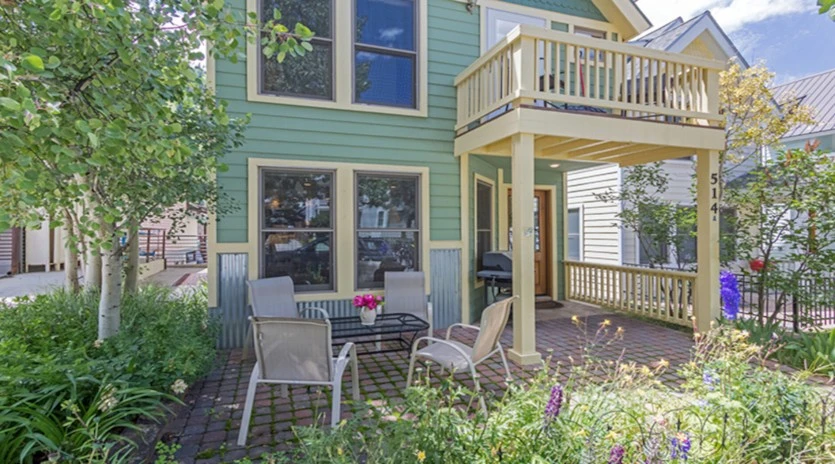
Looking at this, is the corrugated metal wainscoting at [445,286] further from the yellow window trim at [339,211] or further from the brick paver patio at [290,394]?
the yellow window trim at [339,211]

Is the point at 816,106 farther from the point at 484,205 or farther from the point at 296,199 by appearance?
the point at 296,199

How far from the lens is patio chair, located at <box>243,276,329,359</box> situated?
4.57 metres

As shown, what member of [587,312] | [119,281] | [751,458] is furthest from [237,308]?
[587,312]

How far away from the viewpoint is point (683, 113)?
5020 millimetres

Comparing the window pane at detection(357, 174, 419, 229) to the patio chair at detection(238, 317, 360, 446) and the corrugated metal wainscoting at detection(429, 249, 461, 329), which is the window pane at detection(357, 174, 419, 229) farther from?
the patio chair at detection(238, 317, 360, 446)

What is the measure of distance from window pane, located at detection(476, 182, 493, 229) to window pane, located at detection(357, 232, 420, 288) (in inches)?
51.0

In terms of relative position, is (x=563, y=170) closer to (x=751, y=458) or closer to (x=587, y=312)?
(x=587, y=312)

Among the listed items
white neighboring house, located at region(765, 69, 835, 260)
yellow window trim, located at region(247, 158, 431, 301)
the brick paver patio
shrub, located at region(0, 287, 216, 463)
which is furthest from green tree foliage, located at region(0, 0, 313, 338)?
white neighboring house, located at region(765, 69, 835, 260)

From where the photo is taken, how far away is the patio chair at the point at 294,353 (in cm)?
288

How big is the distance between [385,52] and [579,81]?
2539 millimetres

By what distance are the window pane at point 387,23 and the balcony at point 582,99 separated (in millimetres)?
934

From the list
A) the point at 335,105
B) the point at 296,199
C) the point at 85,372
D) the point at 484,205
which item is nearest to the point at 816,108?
the point at 484,205

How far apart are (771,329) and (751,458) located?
3.89 m

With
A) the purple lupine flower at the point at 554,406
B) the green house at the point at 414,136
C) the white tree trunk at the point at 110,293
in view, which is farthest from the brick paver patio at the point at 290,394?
the purple lupine flower at the point at 554,406
